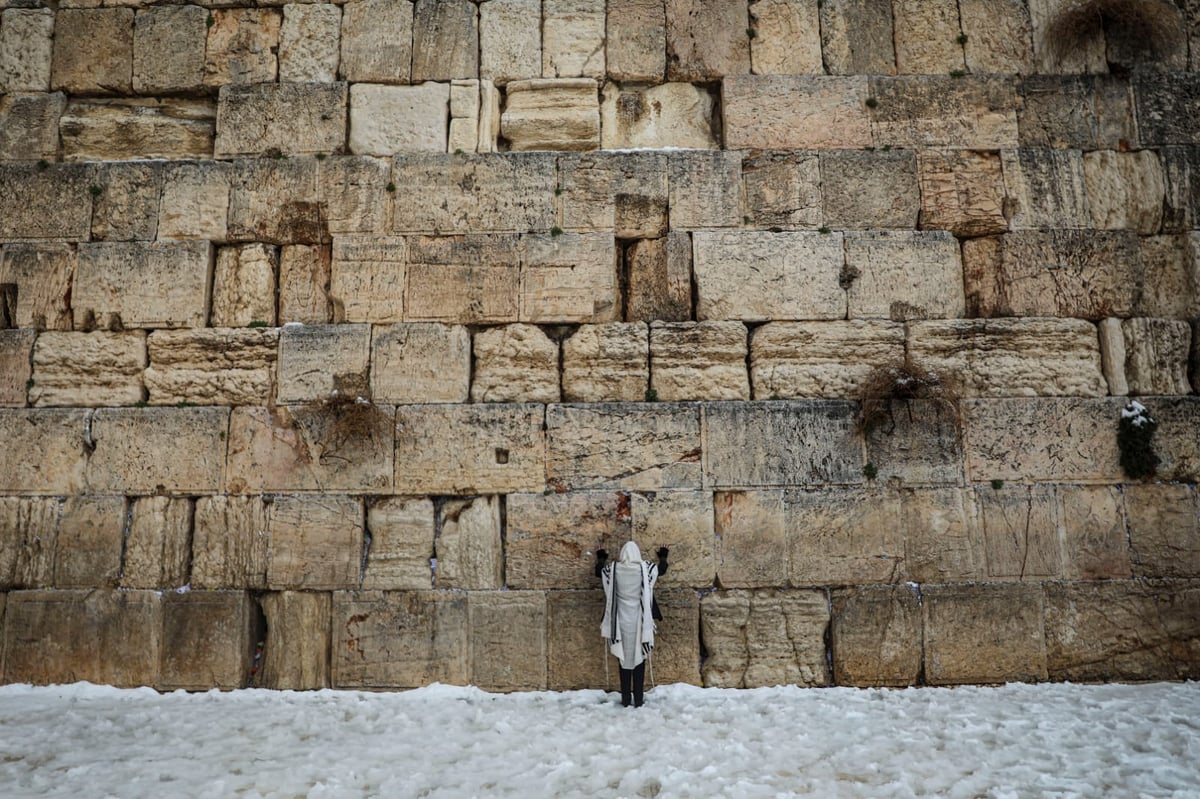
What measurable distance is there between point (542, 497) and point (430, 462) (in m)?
0.97

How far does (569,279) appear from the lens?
639 centimetres

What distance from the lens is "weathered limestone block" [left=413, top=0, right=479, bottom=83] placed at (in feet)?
22.1

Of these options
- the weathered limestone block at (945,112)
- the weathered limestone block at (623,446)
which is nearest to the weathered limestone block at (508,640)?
the weathered limestone block at (623,446)

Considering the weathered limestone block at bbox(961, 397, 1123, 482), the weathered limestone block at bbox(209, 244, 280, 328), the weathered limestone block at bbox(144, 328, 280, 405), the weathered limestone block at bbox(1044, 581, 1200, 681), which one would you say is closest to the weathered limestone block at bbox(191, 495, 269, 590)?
the weathered limestone block at bbox(144, 328, 280, 405)

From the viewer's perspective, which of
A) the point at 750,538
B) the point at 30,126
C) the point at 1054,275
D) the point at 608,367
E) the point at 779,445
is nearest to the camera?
the point at 750,538

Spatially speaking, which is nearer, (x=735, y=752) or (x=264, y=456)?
(x=735, y=752)

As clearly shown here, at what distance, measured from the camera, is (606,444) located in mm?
6105

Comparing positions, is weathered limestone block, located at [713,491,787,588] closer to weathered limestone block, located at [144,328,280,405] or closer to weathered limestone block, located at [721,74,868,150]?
weathered limestone block, located at [721,74,868,150]

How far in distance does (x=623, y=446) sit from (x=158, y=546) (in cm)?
389

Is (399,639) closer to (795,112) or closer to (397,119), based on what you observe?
(397,119)

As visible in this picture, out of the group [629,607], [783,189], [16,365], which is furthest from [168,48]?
[629,607]

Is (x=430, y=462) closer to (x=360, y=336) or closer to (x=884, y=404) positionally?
(x=360, y=336)

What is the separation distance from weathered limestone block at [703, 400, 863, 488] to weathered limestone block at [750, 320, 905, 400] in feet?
0.59

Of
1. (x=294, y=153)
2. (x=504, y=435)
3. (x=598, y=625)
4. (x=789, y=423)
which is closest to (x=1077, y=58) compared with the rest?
(x=789, y=423)
